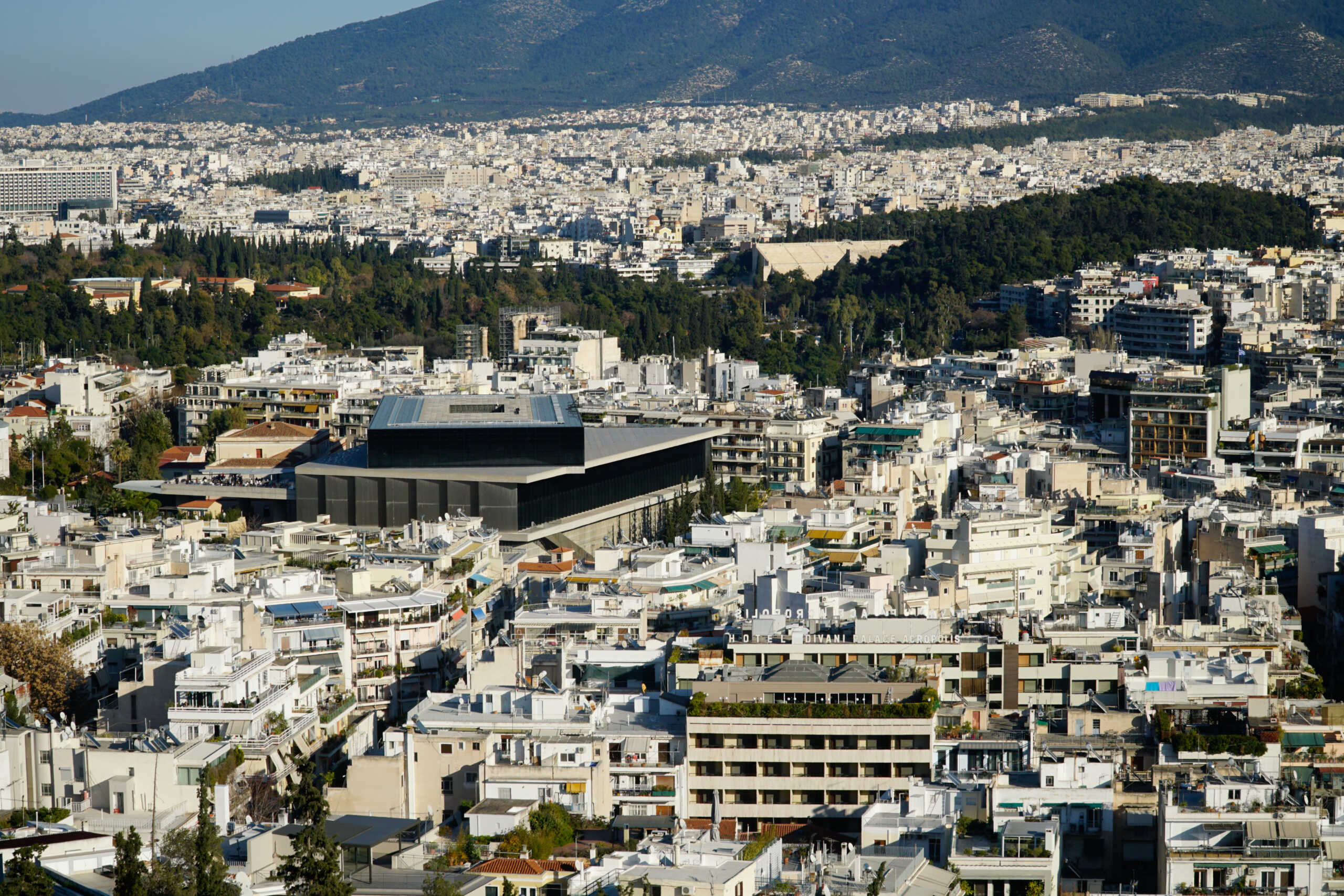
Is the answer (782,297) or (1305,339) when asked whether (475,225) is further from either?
(1305,339)

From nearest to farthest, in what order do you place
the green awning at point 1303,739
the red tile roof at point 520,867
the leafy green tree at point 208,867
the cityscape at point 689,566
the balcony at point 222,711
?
the leafy green tree at point 208,867
the red tile roof at point 520,867
the cityscape at point 689,566
the green awning at point 1303,739
the balcony at point 222,711

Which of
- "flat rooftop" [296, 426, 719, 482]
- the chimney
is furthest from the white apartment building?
the chimney

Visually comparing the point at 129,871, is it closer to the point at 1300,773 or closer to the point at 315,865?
the point at 315,865

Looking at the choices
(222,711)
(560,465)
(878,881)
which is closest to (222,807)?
(222,711)

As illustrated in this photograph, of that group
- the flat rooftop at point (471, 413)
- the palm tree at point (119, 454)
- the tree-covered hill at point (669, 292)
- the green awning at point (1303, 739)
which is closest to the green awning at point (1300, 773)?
the green awning at point (1303, 739)

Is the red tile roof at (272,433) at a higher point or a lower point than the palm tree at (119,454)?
higher

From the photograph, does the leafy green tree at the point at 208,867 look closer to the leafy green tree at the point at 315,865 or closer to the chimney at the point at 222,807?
the leafy green tree at the point at 315,865
